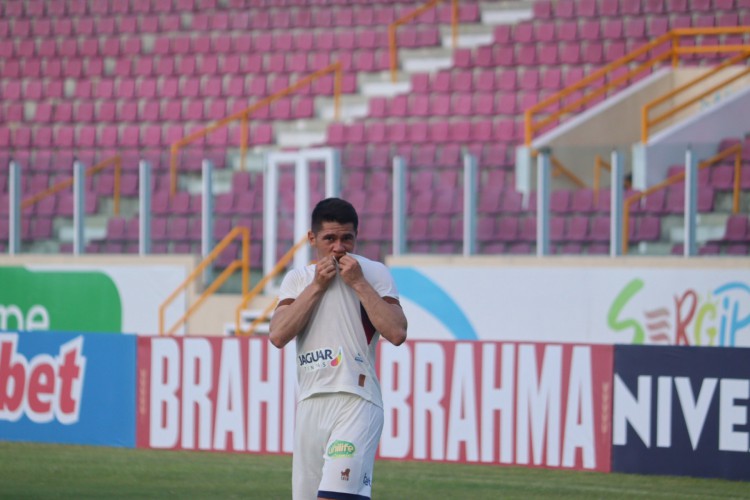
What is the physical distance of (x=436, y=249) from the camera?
15945 millimetres

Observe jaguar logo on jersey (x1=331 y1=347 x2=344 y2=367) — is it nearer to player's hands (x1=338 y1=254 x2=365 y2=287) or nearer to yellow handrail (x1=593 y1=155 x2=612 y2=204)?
player's hands (x1=338 y1=254 x2=365 y2=287)

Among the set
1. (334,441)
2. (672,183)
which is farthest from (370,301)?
(672,183)

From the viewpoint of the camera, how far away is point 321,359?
5719 mm

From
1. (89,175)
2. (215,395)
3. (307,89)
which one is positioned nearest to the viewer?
(215,395)

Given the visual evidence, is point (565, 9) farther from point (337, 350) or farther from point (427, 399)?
point (337, 350)

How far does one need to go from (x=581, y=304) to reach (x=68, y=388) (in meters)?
5.08

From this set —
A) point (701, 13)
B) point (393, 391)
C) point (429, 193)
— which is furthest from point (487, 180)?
point (393, 391)

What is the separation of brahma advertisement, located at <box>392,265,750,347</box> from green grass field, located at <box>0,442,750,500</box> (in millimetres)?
3265

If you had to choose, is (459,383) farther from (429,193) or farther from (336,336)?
(336,336)

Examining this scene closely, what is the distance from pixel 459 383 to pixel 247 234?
5.76 m

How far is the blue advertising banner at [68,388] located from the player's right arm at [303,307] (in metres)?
6.90

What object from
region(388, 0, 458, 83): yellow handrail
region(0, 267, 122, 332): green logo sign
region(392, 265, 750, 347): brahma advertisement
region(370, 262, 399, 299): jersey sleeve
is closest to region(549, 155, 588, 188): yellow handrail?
region(392, 265, 750, 347): brahma advertisement

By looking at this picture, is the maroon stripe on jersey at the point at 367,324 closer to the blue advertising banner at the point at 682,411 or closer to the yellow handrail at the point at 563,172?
the blue advertising banner at the point at 682,411

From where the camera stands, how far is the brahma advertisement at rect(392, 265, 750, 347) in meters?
13.8
